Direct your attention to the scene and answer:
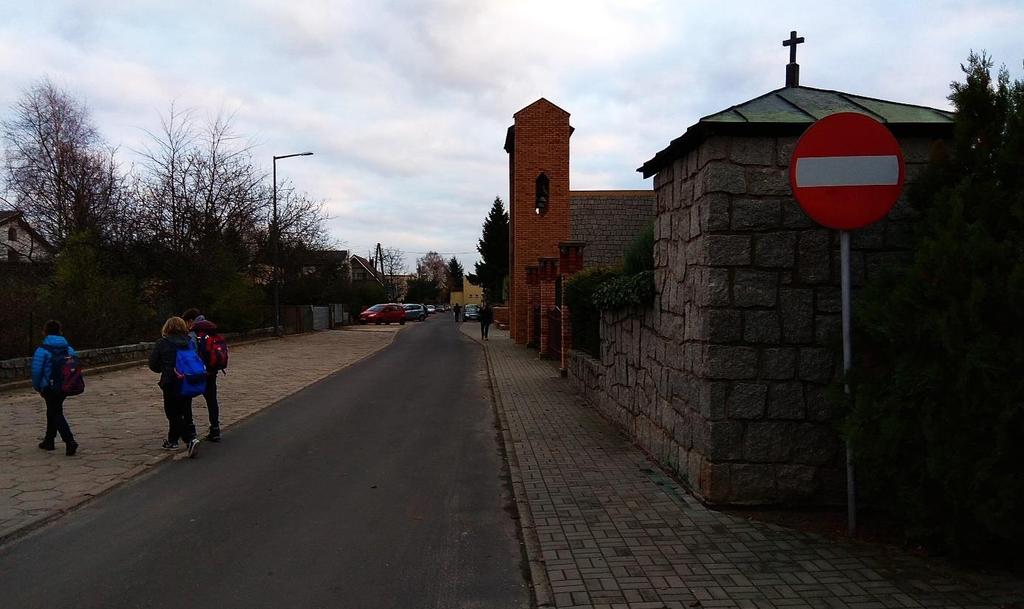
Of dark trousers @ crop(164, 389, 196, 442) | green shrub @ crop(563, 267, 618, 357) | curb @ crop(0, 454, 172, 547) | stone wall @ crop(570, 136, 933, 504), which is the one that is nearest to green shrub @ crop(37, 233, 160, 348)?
dark trousers @ crop(164, 389, 196, 442)

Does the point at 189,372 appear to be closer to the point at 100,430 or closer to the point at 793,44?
the point at 100,430

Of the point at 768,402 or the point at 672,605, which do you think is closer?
the point at 672,605

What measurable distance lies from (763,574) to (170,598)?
→ 3280 millimetres

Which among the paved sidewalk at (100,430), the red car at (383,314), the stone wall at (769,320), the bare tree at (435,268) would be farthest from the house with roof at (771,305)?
the bare tree at (435,268)

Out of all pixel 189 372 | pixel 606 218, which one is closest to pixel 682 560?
pixel 189 372

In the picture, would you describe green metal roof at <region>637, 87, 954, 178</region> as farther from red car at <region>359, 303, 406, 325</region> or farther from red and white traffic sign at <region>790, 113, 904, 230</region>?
red car at <region>359, 303, 406, 325</region>

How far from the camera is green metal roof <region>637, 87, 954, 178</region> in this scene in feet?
17.1

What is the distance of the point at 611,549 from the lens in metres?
4.64

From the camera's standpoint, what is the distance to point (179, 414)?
8.16m

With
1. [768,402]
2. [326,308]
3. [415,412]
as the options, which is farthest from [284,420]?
[326,308]

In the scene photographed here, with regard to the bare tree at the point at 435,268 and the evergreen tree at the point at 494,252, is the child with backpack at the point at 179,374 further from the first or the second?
the bare tree at the point at 435,268

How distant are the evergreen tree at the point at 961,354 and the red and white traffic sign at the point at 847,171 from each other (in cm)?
30

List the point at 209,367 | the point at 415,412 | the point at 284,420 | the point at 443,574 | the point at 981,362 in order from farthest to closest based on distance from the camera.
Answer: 1. the point at 415,412
2. the point at 284,420
3. the point at 209,367
4. the point at 443,574
5. the point at 981,362

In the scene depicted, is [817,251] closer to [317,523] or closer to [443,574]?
[443,574]
